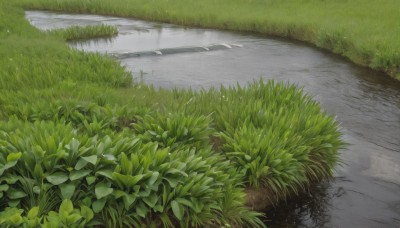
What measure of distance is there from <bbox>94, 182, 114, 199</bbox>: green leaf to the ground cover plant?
0.02 m

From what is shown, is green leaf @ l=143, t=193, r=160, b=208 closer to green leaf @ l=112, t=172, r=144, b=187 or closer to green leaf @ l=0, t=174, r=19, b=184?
green leaf @ l=112, t=172, r=144, b=187

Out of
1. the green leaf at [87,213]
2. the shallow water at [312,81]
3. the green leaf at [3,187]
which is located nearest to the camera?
the green leaf at [87,213]

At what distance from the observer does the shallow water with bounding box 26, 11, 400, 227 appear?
20.1 feet

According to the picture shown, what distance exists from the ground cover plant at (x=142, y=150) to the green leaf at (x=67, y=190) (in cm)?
1

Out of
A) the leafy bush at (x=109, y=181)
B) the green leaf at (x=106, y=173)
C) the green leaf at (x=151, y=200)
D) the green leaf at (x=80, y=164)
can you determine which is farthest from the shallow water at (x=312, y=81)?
the green leaf at (x=80, y=164)

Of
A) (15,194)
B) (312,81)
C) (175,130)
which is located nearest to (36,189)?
(15,194)

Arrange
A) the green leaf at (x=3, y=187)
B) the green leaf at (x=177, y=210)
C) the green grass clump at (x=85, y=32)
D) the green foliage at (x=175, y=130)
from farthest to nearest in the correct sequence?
the green grass clump at (x=85, y=32) < the green foliage at (x=175, y=130) < the green leaf at (x=177, y=210) < the green leaf at (x=3, y=187)

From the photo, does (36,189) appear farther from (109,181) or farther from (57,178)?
(109,181)

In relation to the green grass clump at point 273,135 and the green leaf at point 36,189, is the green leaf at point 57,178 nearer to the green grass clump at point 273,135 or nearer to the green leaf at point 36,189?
the green leaf at point 36,189

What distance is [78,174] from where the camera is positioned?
14.6ft

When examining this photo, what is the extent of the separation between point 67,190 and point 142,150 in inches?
38.5

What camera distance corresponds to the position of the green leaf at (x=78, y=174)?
441 centimetres

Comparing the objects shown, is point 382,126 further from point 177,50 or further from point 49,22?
point 49,22

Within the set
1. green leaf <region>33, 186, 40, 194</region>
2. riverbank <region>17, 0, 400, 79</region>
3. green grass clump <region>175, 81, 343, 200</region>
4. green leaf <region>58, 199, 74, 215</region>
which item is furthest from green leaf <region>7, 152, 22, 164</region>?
riverbank <region>17, 0, 400, 79</region>
